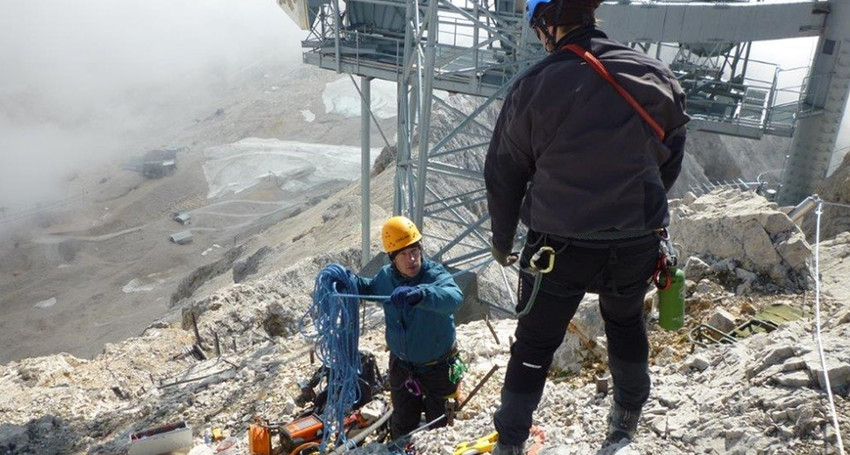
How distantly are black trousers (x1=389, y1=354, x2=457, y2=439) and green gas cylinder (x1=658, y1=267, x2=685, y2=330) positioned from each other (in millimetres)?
1497

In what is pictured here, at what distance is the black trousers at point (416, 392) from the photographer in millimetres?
4828

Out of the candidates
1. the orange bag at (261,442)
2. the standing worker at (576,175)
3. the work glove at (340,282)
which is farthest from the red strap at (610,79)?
the orange bag at (261,442)

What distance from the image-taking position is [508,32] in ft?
30.1

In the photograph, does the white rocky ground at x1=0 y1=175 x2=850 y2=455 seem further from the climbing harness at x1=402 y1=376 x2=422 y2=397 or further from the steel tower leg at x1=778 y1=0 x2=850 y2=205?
the steel tower leg at x1=778 y1=0 x2=850 y2=205

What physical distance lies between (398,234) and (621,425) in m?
1.65

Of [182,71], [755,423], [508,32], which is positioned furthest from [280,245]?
[182,71]

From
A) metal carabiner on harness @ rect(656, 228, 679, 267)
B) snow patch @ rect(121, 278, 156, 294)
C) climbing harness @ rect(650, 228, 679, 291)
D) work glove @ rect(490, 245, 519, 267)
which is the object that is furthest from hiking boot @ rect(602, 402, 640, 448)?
snow patch @ rect(121, 278, 156, 294)

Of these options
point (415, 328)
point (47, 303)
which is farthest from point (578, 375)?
point (47, 303)

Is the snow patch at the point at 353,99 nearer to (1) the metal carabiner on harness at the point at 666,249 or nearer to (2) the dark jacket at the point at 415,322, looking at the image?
(2) the dark jacket at the point at 415,322

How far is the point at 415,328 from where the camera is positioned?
4.66m

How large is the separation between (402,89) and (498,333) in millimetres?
4065

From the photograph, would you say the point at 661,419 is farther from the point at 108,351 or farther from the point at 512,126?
the point at 108,351

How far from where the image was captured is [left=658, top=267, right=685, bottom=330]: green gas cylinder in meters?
3.66

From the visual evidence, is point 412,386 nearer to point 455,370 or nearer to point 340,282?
point 455,370
